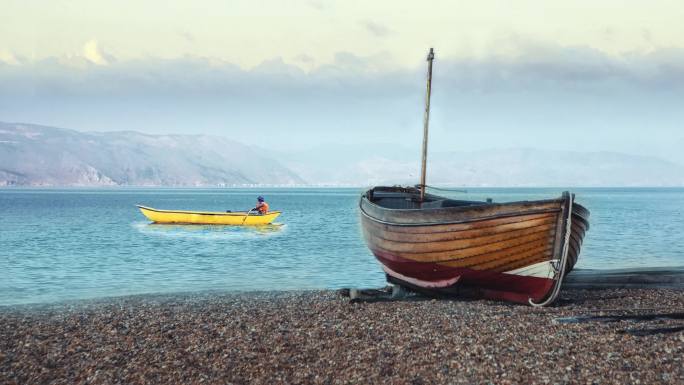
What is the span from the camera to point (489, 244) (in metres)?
16.2

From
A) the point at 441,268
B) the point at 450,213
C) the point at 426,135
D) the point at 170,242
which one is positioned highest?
the point at 426,135

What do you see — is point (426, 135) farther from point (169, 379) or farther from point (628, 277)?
point (169, 379)

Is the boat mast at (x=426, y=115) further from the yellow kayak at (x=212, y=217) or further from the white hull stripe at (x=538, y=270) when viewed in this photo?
the yellow kayak at (x=212, y=217)

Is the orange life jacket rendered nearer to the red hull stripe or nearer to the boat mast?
the boat mast

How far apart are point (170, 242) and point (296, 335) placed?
36.4 meters

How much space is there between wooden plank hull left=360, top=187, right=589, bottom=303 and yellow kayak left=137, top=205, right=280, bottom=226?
36.8 m

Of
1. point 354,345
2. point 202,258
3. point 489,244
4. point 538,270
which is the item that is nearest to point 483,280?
point 489,244

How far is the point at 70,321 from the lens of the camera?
16.3 m

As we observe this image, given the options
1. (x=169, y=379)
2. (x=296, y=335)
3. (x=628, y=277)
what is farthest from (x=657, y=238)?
(x=169, y=379)

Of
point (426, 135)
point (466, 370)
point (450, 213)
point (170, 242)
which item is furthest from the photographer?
point (170, 242)

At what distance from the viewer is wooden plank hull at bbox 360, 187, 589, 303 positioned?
15.7 meters

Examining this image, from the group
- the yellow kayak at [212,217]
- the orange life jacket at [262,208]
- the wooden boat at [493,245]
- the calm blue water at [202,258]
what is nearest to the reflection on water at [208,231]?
the calm blue water at [202,258]

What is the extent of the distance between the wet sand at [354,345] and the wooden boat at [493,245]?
0.60 metres

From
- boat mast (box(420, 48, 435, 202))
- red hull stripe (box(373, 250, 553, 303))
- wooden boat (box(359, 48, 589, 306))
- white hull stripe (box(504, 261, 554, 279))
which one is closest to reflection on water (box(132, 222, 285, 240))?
boat mast (box(420, 48, 435, 202))
